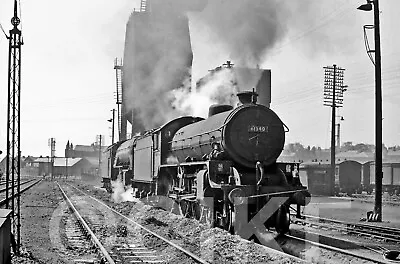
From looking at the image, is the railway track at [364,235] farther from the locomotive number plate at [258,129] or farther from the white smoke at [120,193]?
the white smoke at [120,193]

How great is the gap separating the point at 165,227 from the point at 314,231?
4.27 metres

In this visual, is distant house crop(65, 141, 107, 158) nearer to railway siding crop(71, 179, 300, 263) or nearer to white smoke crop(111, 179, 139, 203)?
white smoke crop(111, 179, 139, 203)

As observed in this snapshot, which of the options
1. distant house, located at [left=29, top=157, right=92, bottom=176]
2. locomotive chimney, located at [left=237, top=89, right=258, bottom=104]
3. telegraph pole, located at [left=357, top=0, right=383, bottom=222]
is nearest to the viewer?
locomotive chimney, located at [left=237, top=89, right=258, bottom=104]

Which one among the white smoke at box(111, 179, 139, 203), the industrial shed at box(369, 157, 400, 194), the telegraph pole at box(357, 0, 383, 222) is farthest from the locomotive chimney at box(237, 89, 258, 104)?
the industrial shed at box(369, 157, 400, 194)

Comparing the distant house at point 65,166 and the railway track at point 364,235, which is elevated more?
the railway track at point 364,235

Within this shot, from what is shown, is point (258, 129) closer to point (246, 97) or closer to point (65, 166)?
point (246, 97)

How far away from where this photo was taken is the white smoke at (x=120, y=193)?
25.7 meters

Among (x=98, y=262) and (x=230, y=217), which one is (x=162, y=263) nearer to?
(x=98, y=262)

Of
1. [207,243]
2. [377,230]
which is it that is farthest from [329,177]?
[207,243]

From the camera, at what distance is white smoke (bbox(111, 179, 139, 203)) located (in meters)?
25.7

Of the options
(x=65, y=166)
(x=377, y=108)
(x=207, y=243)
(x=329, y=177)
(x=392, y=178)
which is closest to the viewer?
(x=207, y=243)

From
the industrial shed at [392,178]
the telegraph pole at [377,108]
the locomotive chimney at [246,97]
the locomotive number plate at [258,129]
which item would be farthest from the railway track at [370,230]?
the industrial shed at [392,178]

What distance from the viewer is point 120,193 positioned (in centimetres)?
2831

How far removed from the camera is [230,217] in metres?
12.8
